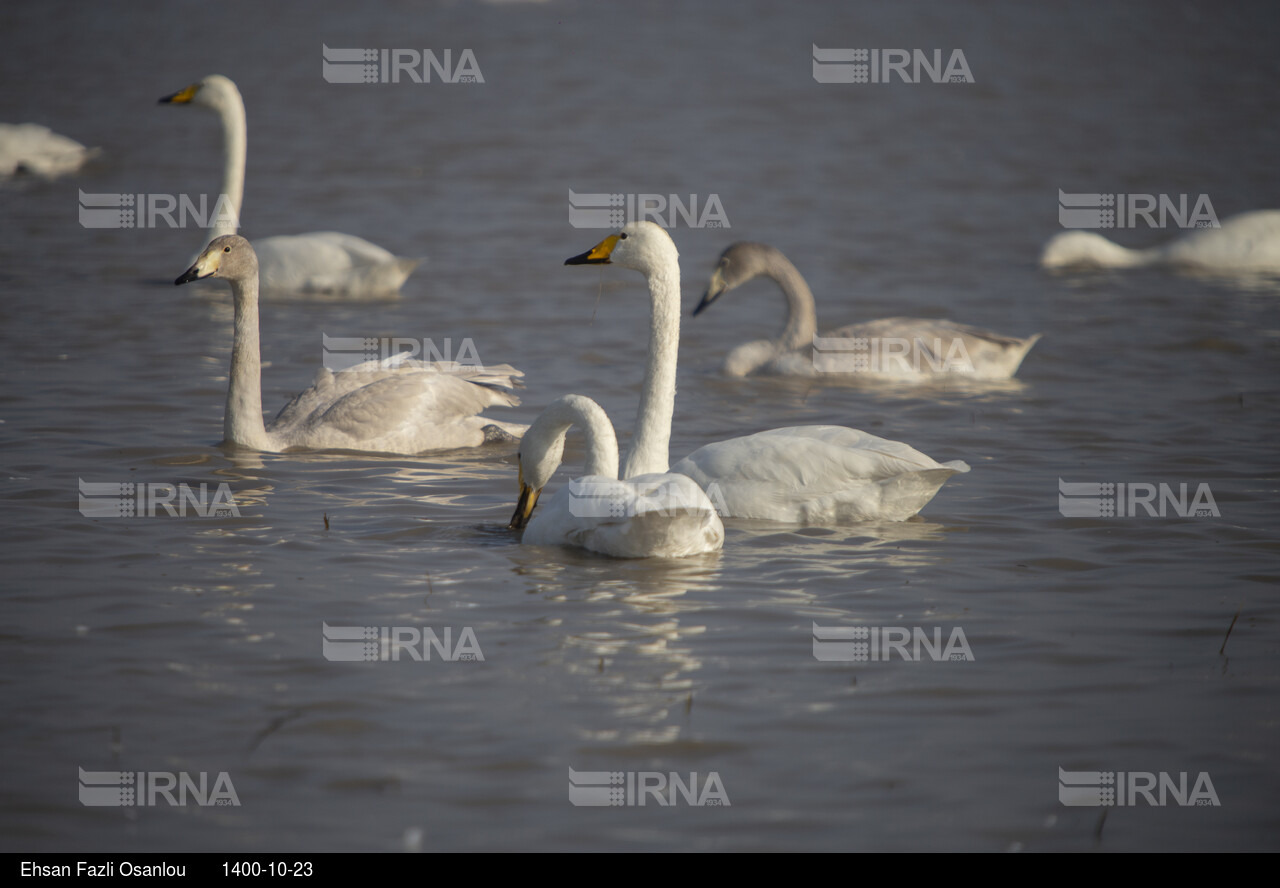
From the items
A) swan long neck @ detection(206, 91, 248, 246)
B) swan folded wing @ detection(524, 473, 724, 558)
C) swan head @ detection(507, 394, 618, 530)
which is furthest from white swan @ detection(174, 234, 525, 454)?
swan long neck @ detection(206, 91, 248, 246)

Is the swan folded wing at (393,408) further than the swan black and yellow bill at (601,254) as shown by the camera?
Yes

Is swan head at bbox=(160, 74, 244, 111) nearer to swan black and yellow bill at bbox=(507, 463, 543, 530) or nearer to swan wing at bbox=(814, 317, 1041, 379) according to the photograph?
swan wing at bbox=(814, 317, 1041, 379)

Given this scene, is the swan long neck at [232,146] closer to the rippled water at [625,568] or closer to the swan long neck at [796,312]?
the rippled water at [625,568]

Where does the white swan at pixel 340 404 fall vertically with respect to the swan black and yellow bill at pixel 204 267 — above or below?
below

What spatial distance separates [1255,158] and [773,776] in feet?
62.8

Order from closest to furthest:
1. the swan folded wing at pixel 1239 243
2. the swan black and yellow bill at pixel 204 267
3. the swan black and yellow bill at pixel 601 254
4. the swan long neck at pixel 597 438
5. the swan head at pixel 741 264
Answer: the swan long neck at pixel 597 438
the swan black and yellow bill at pixel 601 254
the swan black and yellow bill at pixel 204 267
the swan head at pixel 741 264
the swan folded wing at pixel 1239 243

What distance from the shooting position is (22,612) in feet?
17.3

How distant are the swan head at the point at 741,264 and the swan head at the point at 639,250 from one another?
13.5 ft

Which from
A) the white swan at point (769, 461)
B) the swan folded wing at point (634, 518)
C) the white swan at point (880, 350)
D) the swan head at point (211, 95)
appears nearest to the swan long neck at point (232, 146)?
the swan head at point (211, 95)

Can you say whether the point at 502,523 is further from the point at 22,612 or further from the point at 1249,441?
the point at 1249,441

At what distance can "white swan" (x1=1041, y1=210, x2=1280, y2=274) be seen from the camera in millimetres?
14453

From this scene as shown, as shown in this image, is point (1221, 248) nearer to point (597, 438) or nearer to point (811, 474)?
point (811, 474)

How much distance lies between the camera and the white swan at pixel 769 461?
6465mm
